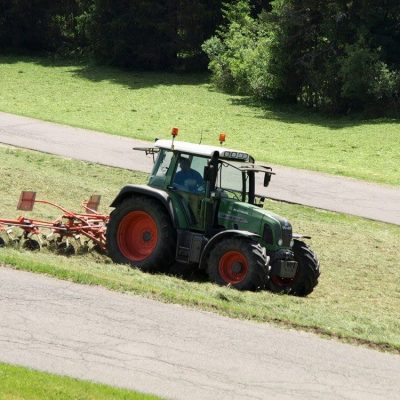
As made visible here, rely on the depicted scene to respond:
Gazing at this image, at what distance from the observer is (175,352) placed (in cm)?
1058

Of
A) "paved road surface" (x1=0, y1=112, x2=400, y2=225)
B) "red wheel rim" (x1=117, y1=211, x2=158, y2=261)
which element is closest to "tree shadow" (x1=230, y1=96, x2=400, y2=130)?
"paved road surface" (x1=0, y1=112, x2=400, y2=225)

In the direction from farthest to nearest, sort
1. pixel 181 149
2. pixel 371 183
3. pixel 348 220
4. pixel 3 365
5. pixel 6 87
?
1. pixel 6 87
2. pixel 371 183
3. pixel 348 220
4. pixel 181 149
5. pixel 3 365

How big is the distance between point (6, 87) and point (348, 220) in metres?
23.8

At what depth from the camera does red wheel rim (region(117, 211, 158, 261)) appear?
49.5 feet

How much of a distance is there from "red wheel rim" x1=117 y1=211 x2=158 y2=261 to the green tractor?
15 mm

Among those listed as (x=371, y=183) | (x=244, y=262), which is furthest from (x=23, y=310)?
(x=371, y=183)

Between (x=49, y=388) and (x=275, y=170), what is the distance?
1820 cm

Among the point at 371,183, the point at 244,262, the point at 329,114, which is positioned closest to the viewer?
the point at 244,262

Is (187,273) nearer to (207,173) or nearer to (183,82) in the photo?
(207,173)

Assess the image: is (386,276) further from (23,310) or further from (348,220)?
(23,310)

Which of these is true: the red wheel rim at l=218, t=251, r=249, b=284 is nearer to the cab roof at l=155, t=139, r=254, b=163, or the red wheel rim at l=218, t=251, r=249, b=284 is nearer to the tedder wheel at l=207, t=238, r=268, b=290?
the tedder wheel at l=207, t=238, r=268, b=290

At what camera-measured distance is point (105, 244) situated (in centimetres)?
1552

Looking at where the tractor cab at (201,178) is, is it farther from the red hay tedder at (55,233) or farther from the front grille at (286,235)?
the red hay tedder at (55,233)

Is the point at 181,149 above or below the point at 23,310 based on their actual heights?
above
